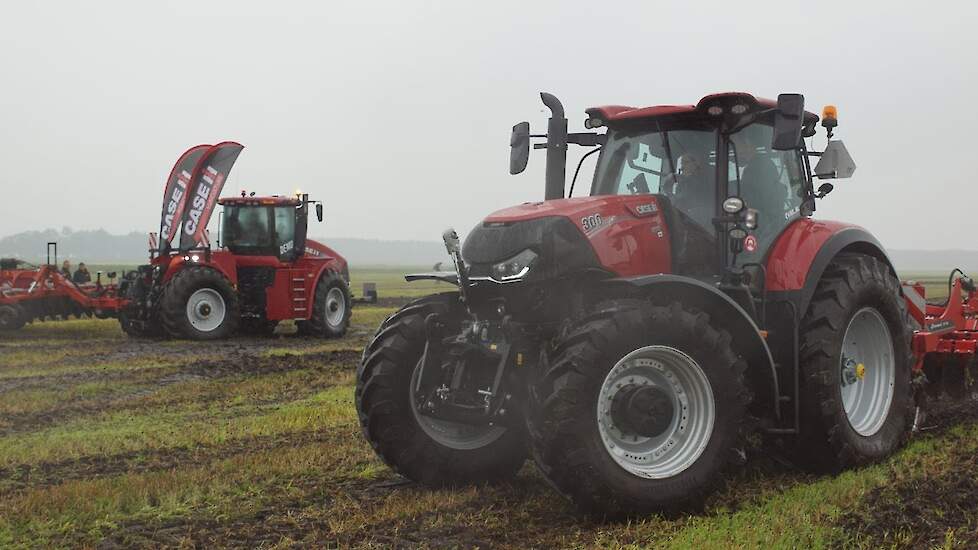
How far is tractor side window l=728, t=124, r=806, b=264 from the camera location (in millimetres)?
6312

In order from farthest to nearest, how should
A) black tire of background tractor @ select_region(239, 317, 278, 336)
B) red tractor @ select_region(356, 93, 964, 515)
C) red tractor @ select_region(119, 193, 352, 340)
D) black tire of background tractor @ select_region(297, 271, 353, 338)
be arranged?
black tire of background tractor @ select_region(239, 317, 278, 336) → black tire of background tractor @ select_region(297, 271, 353, 338) → red tractor @ select_region(119, 193, 352, 340) → red tractor @ select_region(356, 93, 964, 515)

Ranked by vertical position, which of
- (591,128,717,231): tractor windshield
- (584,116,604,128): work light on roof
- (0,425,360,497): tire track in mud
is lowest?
(0,425,360,497): tire track in mud

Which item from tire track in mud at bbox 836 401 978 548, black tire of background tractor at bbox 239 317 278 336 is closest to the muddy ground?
tire track in mud at bbox 836 401 978 548

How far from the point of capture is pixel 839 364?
6.11 metres

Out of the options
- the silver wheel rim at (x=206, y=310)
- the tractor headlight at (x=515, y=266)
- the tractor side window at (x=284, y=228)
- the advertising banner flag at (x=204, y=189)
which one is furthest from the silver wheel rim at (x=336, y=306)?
the tractor headlight at (x=515, y=266)

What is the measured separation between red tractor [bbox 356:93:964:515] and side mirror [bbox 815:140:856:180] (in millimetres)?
11

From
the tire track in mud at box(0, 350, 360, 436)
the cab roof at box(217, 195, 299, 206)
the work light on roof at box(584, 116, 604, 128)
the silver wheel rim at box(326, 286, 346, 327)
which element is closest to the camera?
the work light on roof at box(584, 116, 604, 128)

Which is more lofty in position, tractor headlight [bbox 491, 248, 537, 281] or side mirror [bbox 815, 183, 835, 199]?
side mirror [bbox 815, 183, 835, 199]

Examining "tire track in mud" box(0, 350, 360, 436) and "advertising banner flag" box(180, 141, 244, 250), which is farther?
"advertising banner flag" box(180, 141, 244, 250)

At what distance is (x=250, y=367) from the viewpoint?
1335cm

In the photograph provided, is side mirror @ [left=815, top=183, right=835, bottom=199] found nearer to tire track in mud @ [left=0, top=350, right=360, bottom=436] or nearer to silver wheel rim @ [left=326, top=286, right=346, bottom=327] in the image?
tire track in mud @ [left=0, top=350, right=360, bottom=436]

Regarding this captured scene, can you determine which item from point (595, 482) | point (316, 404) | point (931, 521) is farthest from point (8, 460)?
point (931, 521)

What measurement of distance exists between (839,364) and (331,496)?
3.41m

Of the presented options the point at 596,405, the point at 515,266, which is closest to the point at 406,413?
the point at 515,266
